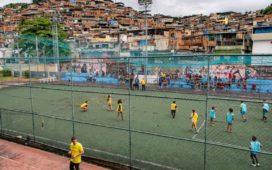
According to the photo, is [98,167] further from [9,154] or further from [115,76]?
[115,76]

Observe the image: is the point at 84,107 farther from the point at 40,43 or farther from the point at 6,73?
the point at 40,43

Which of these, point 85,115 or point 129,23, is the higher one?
point 129,23

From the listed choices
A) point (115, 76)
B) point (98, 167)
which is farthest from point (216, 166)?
point (115, 76)

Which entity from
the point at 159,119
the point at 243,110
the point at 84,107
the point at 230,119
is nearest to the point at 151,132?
the point at 159,119

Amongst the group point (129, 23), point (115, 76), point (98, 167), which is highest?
point (129, 23)

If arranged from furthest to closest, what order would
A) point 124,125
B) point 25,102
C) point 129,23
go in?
point 129,23, point 25,102, point 124,125

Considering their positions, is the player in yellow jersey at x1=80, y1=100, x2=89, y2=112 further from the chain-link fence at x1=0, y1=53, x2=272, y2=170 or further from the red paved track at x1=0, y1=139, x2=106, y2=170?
the red paved track at x1=0, y1=139, x2=106, y2=170

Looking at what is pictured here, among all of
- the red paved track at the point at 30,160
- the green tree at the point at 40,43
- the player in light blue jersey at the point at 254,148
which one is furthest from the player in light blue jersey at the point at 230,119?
the green tree at the point at 40,43

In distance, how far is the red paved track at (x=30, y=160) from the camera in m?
11.1

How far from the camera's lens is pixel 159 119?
1761 centimetres

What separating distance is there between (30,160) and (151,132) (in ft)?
20.9

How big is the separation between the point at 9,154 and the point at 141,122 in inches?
307

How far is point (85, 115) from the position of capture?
19.2 metres

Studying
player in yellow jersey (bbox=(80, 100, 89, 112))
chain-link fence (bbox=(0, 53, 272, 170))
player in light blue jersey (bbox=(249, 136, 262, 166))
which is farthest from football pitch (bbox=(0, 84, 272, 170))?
player in yellow jersey (bbox=(80, 100, 89, 112))
